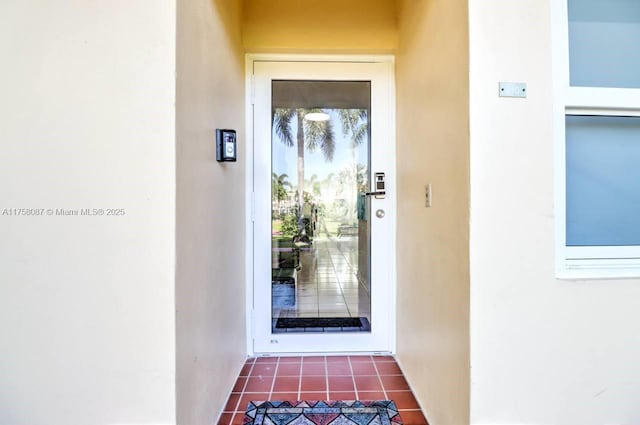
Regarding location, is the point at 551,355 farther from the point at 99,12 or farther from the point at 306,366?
the point at 99,12

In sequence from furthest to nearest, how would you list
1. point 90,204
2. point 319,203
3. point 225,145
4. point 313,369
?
point 319,203, point 313,369, point 225,145, point 90,204

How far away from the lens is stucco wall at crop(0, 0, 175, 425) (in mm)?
1123

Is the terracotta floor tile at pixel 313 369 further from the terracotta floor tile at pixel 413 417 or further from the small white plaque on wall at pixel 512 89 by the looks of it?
the small white plaque on wall at pixel 512 89

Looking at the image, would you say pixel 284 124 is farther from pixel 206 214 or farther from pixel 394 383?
pixel 394 383

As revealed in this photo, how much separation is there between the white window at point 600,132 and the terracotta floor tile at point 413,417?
1.00m

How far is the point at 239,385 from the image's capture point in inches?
75.1

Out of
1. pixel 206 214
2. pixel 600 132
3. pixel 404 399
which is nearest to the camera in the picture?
pixel 600 132

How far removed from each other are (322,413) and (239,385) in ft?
1.84

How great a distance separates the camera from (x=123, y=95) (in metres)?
1.13

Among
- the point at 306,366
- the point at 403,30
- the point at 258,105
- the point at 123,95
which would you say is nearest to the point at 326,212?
the point at 258,105

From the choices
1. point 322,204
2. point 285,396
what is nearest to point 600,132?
point 322,204

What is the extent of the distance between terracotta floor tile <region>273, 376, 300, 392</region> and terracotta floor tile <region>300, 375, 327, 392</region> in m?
0.04

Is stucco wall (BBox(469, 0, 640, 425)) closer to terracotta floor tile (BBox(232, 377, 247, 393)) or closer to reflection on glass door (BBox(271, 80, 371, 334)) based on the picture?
reflection on glass door (BBox(271, 80, 371, 334))

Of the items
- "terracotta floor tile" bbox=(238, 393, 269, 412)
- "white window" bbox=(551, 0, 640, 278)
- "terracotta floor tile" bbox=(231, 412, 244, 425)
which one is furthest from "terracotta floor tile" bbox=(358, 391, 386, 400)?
"white window" bbox=(551, 0, 640, 278)
